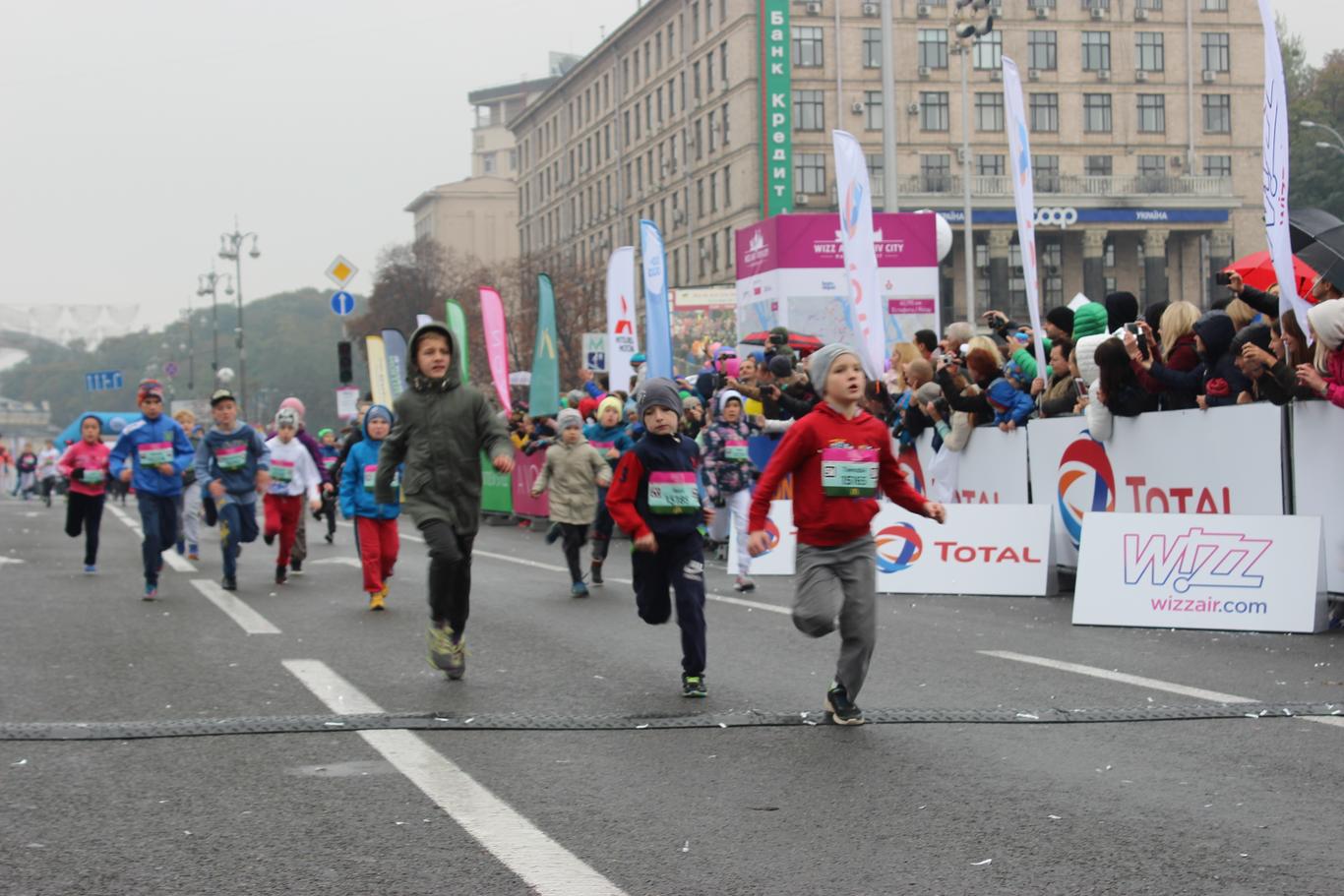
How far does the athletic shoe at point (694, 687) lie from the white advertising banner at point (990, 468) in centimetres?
723

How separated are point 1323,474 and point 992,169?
252 feet

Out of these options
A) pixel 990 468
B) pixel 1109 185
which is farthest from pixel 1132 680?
pixel 1109 185

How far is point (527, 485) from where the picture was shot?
96.0ft

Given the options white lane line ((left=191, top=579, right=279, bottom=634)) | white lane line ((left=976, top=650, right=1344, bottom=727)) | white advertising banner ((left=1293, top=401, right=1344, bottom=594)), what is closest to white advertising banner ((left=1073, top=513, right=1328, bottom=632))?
white advertising banner ((left=1293, top=401, right=1344, bottom=594))

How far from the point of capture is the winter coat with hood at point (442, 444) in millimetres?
9672

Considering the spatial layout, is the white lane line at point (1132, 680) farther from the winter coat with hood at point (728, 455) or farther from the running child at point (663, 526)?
the winter coat with hood at point (728, 455)

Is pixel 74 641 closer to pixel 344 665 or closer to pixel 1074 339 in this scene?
pixel 344 665

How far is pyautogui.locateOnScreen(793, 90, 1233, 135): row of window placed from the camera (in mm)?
86250

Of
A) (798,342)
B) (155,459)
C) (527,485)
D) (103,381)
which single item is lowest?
(527,485)

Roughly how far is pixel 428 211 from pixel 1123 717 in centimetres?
14227

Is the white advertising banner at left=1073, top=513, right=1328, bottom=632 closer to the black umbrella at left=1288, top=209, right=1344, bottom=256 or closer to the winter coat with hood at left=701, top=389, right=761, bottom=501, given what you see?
the black umbrella at left=1288, top=209, right=1344, bottom=256

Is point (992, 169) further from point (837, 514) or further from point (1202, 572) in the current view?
point (837, 514)

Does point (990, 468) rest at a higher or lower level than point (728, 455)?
lower

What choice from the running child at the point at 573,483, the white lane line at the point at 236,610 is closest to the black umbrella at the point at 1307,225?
the running child at the point at 573,483
